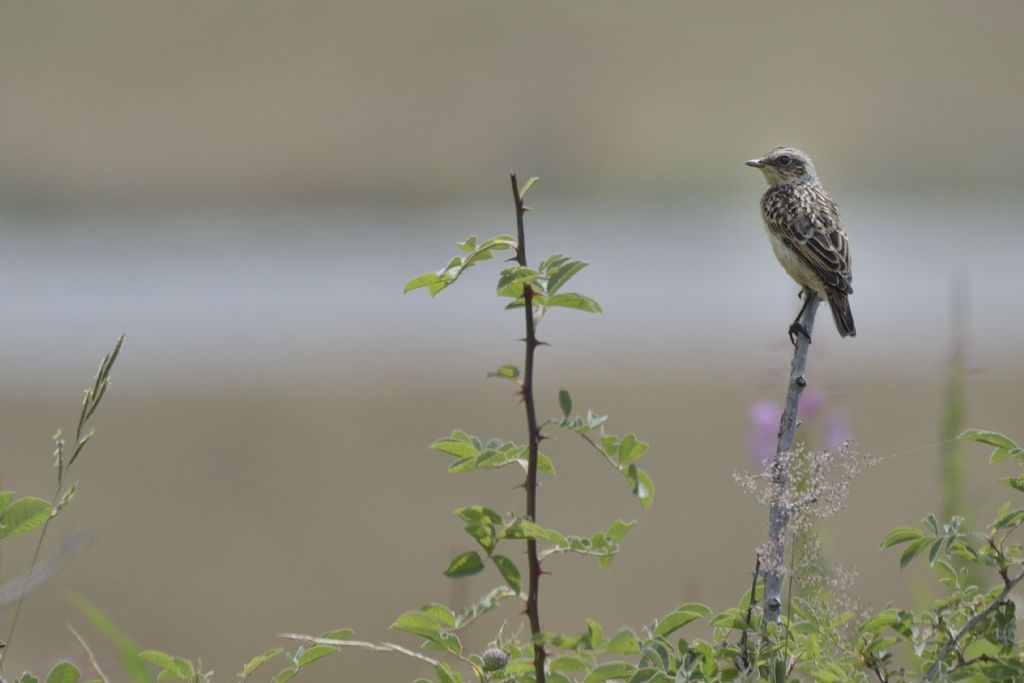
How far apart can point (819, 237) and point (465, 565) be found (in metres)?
2.64

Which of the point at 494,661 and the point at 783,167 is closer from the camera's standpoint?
the point at 494,661

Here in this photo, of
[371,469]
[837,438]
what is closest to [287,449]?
[371,469]

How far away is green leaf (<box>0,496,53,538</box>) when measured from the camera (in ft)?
5.53

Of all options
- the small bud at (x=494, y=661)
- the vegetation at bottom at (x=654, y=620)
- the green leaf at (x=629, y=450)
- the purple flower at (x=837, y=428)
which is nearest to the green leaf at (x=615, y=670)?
the vegetation at bottom at (x=654, y=620)

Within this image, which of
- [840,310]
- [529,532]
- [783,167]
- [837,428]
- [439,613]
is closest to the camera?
[529,532]

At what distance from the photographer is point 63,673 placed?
1638 mm

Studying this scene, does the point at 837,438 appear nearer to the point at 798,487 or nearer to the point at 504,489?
the point at 798,487

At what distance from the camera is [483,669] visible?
1.68 meters

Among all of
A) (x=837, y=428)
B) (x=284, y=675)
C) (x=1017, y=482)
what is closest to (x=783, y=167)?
(x=837, y=428)

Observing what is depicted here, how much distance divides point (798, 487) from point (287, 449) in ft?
21.7

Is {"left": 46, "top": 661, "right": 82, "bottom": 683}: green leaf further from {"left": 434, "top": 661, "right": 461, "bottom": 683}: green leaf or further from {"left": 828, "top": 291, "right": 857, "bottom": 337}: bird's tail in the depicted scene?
{"left": 828, "top": 291, "right": 857, "bottom": 337}: bird's tail

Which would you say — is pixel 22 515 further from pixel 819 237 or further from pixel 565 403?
pixel 819 237

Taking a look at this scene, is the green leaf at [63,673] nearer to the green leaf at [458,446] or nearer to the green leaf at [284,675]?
the green leaf at [284,675]

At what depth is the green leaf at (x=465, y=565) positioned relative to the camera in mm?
1655
